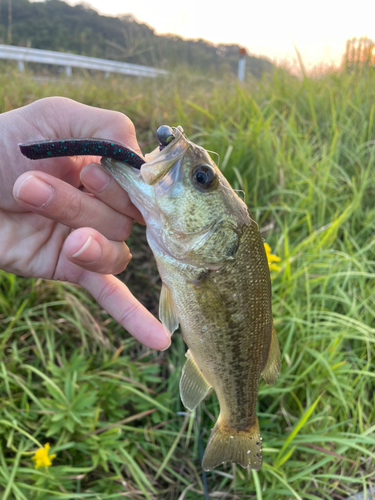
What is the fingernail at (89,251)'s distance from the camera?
1204 millimetres

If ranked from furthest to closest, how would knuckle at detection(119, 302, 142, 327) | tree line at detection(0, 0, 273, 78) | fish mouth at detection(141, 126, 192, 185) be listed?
1. tree line at detection(0, 0, 273, 78)
2. knuckle at detection(119, 302, 142, 327)
3. fish mouth at detection(141, 126, 192, 185)

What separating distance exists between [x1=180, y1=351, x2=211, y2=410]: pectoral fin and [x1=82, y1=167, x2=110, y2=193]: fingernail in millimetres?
881

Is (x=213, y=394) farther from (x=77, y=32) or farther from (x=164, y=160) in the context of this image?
(x=77, y=32)

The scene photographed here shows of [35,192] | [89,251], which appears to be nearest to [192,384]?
[89,251]

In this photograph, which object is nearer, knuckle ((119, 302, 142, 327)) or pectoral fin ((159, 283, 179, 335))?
pectoral fin ((159, 283, 179, 335))

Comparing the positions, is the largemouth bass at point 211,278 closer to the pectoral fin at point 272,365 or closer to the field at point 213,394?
the pectoral fin at point 272,365

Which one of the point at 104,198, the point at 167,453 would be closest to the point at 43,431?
the point at 167,453

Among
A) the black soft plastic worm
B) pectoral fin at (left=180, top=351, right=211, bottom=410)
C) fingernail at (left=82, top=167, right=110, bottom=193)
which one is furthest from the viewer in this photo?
pectoral fin at (left=180, top=351, right=211, bottom=410)

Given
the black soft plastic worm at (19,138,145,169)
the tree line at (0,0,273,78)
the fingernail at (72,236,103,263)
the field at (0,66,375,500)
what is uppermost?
the tree line at (0,0,273,78)

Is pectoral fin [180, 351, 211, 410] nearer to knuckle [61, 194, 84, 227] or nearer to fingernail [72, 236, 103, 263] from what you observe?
fingernail [72, 236, 103, 263]

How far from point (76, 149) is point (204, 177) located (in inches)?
18.7

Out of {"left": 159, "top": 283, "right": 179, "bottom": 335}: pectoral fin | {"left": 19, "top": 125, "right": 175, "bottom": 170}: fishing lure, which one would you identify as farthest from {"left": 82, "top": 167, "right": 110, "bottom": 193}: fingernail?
{"left": 159, "top": 283, "right": 179, "bottom": 335}: pectoral fin

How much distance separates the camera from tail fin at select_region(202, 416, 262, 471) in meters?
1.49

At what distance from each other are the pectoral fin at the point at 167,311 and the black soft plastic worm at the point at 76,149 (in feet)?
1.88
